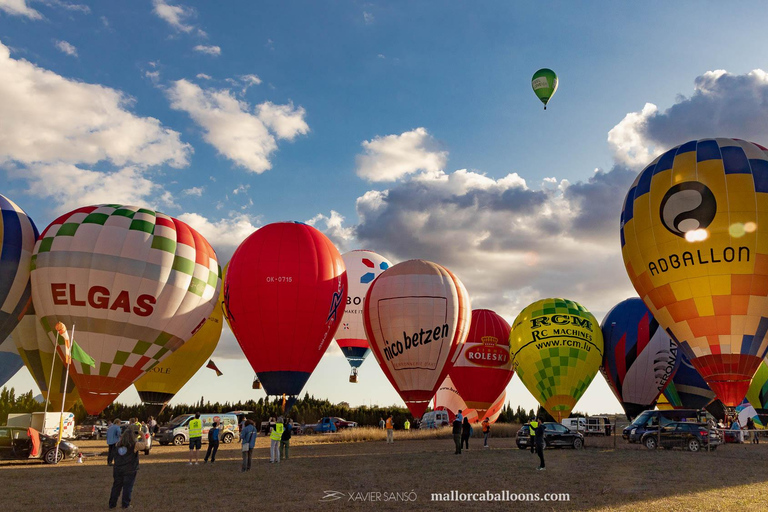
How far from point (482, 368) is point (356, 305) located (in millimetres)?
11003

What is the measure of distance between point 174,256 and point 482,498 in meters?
20.0

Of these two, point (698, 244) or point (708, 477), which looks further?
point (698, 244)

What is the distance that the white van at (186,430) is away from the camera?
33.0 meters

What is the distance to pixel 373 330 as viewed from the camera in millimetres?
35594

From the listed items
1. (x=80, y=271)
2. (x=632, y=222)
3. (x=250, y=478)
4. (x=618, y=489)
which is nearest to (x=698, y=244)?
(x=632, y=222)

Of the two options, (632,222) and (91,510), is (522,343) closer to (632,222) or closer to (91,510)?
(632,222)

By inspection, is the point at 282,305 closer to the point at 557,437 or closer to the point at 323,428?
the point at 557,437

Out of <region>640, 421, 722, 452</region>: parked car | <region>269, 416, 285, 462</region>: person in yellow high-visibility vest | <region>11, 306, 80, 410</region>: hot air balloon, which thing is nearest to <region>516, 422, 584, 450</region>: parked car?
<region>640, 421, 722, 452</region>: parked car

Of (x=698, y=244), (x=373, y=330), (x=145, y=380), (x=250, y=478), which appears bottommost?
(x=250, y=478)

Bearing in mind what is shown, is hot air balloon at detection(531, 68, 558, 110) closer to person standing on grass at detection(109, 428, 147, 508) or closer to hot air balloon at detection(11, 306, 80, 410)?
hot air balloon at detection(11, 306, 80, 410)

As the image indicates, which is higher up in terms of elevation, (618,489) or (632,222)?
(632,222)

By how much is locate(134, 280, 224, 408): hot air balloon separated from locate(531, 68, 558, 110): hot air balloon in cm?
2430

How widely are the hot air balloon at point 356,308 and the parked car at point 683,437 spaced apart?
82.8 feet

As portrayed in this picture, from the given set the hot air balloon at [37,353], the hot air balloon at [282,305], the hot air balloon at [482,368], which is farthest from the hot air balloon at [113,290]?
the hot air balloon at [482,368]
